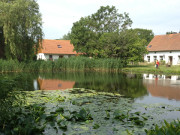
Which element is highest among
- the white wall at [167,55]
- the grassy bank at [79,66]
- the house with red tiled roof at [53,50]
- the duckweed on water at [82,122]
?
the house with red tiled roof at [53,50]

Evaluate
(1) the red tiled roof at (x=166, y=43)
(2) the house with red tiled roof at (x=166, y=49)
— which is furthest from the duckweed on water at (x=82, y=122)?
(1) the red tiled roof at (x=166, y=43)

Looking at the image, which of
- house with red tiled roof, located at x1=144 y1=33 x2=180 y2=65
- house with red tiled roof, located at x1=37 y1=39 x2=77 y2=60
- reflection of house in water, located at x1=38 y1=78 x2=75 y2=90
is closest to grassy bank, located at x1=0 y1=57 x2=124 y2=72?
reflection of house in water, located at x1=38 y1=78 x2=75 y2=90

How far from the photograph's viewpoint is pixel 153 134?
3055mm

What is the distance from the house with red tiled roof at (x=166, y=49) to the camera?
36438 mm

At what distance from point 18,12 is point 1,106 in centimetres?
2412

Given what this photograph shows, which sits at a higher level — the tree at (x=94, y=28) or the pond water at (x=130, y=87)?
the tree at (x=94, y=28)

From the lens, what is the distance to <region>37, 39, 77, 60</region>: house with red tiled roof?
146 ft

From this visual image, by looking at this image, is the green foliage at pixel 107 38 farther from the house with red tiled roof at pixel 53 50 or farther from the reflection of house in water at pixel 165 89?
the reflection of house in water at pixel 165 89

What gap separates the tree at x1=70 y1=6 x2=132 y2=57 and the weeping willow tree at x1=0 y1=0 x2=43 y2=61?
36.2ft

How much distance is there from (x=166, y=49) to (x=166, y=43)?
100 inches

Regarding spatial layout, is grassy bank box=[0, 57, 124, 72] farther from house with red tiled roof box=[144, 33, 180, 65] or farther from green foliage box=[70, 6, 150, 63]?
house with red tiled roof box=[144, 33, 180, 65]

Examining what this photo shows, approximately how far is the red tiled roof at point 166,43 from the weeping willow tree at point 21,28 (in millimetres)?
25493

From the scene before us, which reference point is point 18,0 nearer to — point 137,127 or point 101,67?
point 101,67

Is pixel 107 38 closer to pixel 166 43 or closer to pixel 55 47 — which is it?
pixel 166 43
